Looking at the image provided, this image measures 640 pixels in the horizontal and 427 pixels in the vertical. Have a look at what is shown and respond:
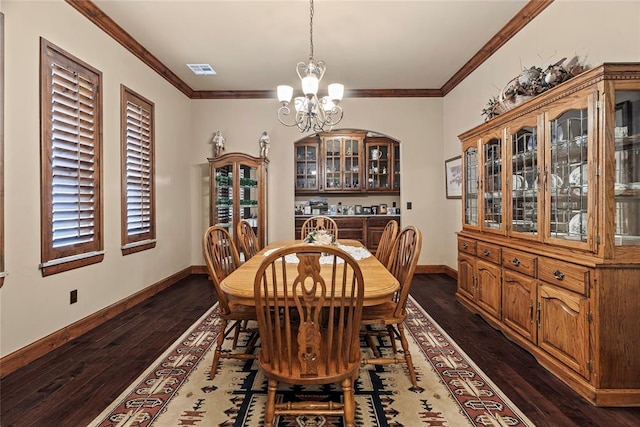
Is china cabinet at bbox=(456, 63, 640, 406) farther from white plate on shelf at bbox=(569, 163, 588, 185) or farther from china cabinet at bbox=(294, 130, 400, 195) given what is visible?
china cabinet at bbox=(294, 130, 400, 195)

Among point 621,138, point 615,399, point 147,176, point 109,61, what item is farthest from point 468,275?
point 109,61

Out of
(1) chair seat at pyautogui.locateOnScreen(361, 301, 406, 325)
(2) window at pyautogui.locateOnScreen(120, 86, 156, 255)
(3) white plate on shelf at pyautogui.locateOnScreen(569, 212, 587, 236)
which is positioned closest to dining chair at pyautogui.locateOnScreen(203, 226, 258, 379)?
(1) chair seat at pyautogui.locateOnScreen(361, 301, 406, 325)

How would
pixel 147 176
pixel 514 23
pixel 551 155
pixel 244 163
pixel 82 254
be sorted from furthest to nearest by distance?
pixel 244 163 → pixel 147 176 → pixel 514 23 → pixel 82 254 → pixel 551 155

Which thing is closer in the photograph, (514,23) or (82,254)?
(82,254)

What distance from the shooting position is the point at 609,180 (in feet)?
6.30

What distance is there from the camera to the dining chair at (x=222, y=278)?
2.13 meters

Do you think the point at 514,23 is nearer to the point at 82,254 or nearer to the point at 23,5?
the point at 23,5

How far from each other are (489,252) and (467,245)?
1.53ft

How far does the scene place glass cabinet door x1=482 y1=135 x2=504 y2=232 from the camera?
10.1ft

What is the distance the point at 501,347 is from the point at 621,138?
1.64m

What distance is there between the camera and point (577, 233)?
214cm

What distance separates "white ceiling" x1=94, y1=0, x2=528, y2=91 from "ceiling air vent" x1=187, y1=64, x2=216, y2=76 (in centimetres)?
10

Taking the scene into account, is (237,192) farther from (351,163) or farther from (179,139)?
(351,163)

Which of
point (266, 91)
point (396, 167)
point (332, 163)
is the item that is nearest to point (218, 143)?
point (266, 91)
